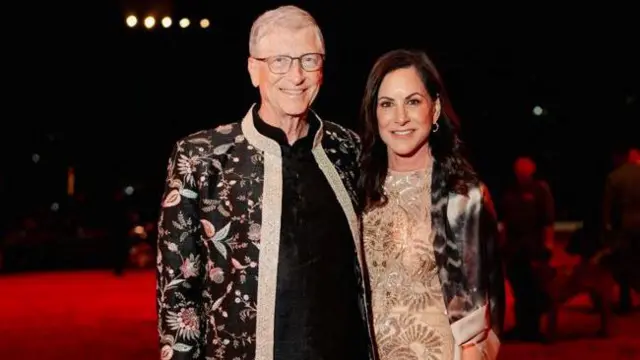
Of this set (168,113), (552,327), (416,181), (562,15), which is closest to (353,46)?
(562,15)

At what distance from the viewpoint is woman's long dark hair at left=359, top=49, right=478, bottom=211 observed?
10.2ft

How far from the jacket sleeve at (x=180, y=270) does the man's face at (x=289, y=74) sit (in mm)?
350

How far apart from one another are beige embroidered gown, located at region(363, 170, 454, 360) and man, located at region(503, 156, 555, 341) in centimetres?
545

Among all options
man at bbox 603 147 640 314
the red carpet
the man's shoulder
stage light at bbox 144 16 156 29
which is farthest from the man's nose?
stage light at bbox 144 16 156 29

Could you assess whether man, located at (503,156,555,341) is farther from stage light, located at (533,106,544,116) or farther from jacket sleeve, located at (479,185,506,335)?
stage light, located at (533,106,544,116)

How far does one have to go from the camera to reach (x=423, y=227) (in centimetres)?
311

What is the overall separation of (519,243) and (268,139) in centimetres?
A: 607

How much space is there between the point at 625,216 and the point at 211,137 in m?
7.64

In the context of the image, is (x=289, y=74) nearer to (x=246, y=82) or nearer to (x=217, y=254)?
(x=217, y=254)

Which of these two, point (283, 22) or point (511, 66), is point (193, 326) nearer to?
point (283, 22)

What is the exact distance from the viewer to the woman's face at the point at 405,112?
3.12 m

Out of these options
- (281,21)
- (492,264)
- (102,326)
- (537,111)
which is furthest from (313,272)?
(537,111)

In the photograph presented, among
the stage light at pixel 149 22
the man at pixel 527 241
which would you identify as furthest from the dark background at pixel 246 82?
the man at pixel 527 241

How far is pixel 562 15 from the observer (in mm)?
17641
